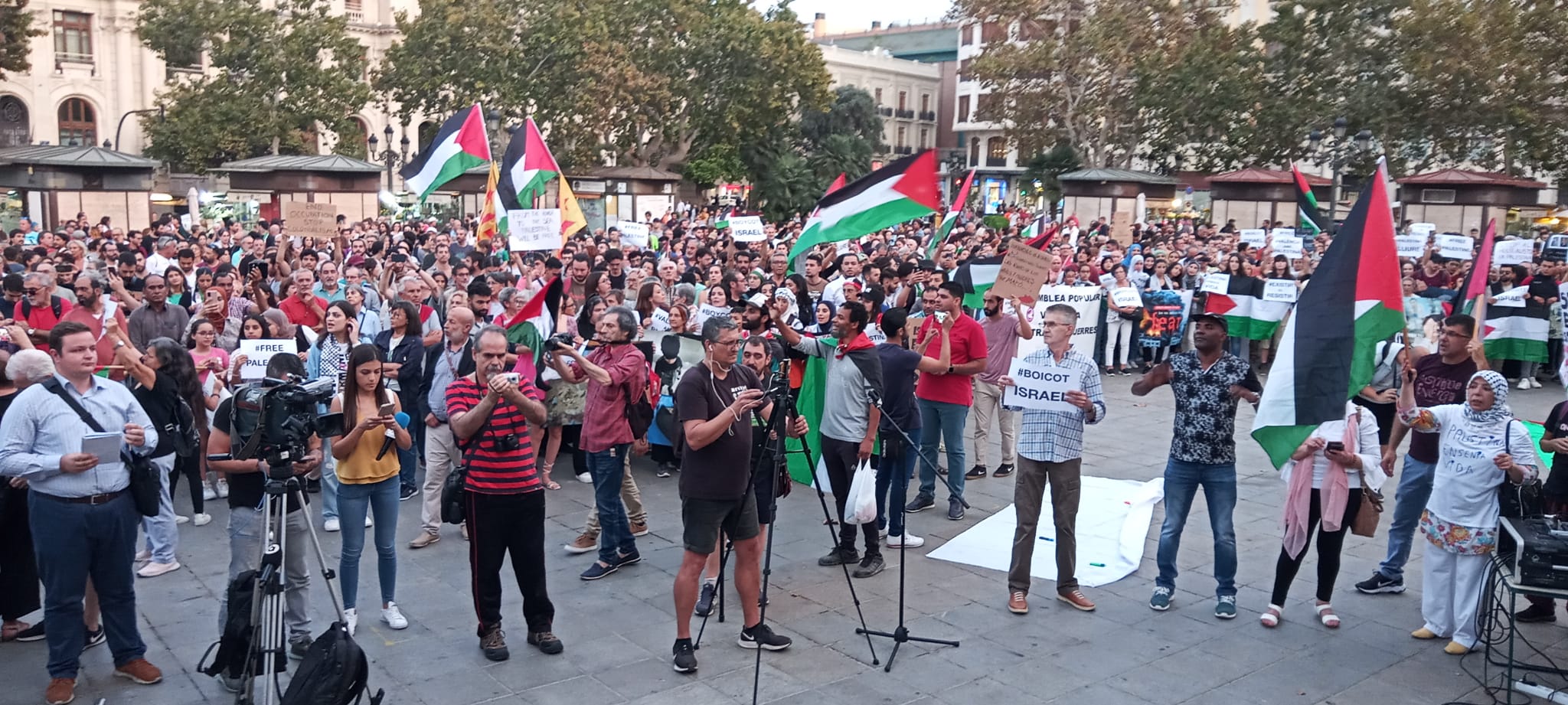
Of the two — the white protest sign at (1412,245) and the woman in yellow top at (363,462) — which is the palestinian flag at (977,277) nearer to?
the woman in yellow top at (363,462)

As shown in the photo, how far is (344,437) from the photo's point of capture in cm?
627

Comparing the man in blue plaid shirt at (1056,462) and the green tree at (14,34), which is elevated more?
the green tree at (14,34)

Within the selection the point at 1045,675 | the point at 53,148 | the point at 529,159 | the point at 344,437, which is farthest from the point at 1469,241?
the point at 53,148

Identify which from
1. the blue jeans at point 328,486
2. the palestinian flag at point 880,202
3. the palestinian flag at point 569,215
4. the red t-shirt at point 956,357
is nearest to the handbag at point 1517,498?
the red t-shirt at point 956,357

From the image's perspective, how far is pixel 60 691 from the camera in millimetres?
5715

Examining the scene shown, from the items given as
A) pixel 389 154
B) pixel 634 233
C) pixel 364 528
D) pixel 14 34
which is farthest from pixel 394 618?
pixel 14 34

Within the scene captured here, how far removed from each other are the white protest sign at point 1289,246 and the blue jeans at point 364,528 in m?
15.9

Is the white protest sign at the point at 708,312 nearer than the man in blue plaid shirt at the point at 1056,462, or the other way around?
the man in blue plaid shirt at the point at 1056,462

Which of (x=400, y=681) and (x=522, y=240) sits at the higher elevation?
(x=522, y=240)

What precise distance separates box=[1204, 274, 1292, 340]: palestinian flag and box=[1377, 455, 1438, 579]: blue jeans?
351 inches

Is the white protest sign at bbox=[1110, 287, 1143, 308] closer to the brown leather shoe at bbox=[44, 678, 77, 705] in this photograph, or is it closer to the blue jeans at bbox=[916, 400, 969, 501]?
the blue jeans at bbox=[916, 400, 969, 501]

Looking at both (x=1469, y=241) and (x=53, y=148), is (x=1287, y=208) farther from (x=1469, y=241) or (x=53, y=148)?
(x=53, y=148)

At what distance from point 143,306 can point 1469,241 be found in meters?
16.6

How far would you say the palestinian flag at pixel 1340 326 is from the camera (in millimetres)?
6105
